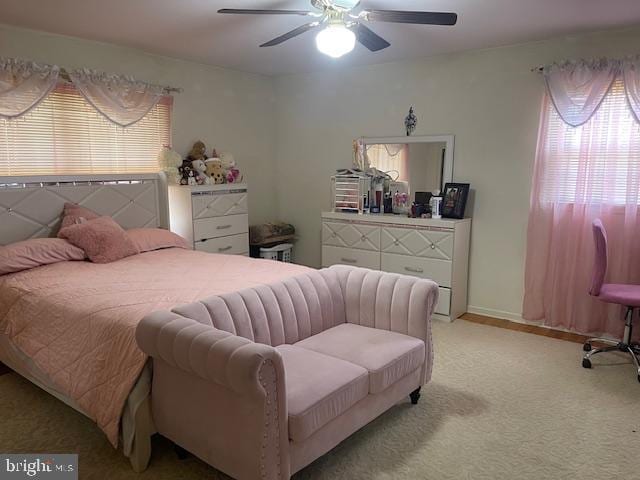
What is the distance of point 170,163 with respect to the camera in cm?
443

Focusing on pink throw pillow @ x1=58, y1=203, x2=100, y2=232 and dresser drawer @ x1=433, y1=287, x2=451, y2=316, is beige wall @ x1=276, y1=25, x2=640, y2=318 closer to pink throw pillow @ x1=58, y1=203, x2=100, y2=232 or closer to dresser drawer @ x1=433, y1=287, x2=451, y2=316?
dresser drawer @ x1=433, y1=287, x2=451, y2=316

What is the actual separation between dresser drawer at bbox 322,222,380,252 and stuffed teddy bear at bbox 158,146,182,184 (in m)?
1.54

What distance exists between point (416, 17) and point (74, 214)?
2845 mm

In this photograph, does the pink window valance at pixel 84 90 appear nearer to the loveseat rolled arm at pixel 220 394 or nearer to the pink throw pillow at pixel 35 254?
the pink throw pillow at pixel 35 254

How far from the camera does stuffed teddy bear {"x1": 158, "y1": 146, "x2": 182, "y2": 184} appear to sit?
4.42 meters

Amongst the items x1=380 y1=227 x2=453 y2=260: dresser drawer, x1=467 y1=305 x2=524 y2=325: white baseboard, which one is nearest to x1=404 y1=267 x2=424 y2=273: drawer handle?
x1=380 y1=227 x2=453 y2=260: dresser drawer

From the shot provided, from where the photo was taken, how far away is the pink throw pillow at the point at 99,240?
3.48 meters

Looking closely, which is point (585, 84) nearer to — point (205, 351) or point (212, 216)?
point (212, 216)

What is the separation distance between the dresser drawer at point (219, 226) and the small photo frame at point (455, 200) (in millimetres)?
1967

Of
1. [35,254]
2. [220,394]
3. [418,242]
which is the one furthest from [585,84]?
[35,254]

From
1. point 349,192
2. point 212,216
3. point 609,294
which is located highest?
point 349,192

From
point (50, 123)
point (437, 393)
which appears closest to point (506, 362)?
point (437, 393)

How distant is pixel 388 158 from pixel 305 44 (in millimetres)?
1391

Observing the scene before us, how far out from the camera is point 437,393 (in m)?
2.97
